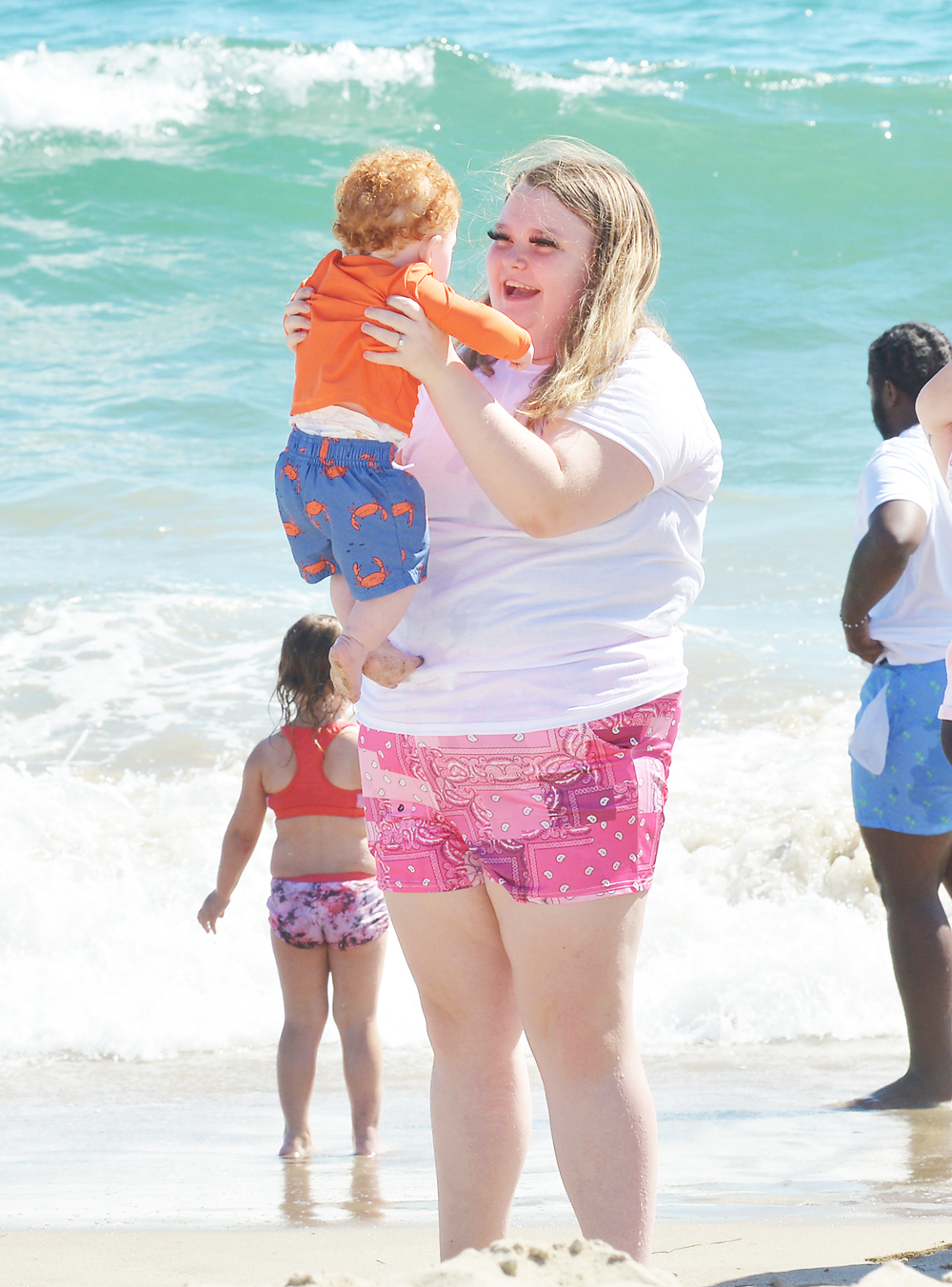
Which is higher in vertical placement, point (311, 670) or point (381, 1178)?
point (311, 670)

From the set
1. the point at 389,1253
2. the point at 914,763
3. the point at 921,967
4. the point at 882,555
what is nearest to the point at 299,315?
the point at 389,1253

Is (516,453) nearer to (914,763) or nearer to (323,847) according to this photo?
(914,763)

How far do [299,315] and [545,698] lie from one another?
2.46 ft

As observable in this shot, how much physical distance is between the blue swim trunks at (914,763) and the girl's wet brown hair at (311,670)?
157 centimetres

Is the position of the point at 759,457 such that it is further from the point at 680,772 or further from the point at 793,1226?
the point at 793,1226

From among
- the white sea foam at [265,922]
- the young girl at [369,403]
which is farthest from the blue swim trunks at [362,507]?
the white sea foam at [265,922]

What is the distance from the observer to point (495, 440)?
2082mm

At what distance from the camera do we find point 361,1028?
417 cm

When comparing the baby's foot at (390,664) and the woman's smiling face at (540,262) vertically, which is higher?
the woman's smiling face at (540,262)

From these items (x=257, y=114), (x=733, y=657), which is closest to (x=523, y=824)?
(x=733, y=657)

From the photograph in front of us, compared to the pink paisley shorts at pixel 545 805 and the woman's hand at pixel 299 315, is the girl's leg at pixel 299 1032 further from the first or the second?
the woman's hand at pixel 299 315

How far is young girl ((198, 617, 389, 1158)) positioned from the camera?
13.9 ft

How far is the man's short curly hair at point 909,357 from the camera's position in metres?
4.13

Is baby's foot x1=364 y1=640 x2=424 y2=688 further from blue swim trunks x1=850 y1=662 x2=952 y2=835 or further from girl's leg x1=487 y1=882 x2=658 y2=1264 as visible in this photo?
blue swim trunks x1=850 y1=662 x2=952 y2=835
